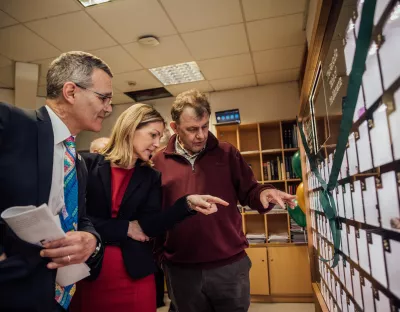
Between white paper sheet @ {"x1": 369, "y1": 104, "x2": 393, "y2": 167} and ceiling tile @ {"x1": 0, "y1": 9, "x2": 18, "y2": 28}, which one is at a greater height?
ceiling tile @ {"x1": 0, "y1": 9, "x2": 18, "y2": 28}

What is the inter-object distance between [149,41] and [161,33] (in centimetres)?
17

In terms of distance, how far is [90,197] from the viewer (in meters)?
1.33

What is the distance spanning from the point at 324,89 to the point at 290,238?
2.96 meters

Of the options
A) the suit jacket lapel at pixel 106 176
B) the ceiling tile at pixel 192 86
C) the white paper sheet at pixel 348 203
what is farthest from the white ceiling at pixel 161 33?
the white paper sheet at pixel 348 203

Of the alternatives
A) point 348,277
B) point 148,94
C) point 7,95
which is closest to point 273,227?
point 148,94

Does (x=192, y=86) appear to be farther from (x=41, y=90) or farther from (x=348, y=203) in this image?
(x=348, y=203)

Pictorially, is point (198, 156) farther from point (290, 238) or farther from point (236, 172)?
point (290, 238)

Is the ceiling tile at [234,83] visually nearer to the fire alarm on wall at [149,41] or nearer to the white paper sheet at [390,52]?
the fire alarm on wall at [149,41]

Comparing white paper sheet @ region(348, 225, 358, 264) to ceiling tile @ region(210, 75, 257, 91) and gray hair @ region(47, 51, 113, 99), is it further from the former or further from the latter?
ceiling tile @ region(210, 75, 257, 91)

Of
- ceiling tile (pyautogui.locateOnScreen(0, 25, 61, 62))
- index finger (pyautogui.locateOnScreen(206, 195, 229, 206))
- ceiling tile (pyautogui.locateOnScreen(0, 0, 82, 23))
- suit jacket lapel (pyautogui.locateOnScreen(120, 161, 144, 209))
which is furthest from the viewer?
ceiling tile (pyautogui.locateOnScreen(0, 25, 61, 62))

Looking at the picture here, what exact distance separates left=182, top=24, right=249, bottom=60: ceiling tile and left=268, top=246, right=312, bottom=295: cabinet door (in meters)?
2.55

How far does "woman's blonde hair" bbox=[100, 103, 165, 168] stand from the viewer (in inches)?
55.0

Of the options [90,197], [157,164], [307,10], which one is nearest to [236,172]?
[157,164]

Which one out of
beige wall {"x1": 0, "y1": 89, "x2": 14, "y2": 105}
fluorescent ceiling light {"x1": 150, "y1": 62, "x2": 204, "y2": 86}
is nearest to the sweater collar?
fluorescent ceiling light {"x1": 150, "y1": 62, "x2": 204, "y2": 86}
